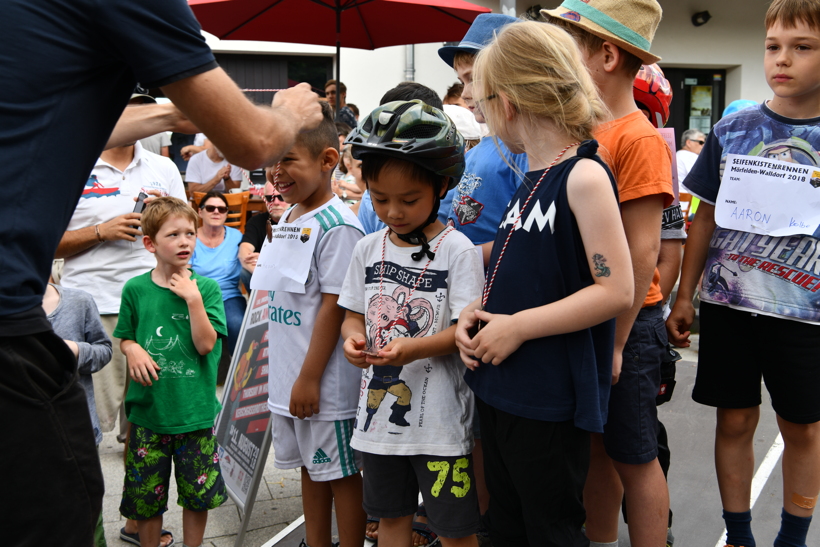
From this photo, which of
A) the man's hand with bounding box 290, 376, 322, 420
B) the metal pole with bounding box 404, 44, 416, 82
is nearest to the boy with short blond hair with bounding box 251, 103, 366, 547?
the man's hand with bounding box 290, 376, 322, 420

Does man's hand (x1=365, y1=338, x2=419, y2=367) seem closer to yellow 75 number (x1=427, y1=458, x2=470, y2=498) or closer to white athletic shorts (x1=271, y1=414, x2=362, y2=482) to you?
yellow 75 number (x1=427, y1=458, x2=470, y2=498)

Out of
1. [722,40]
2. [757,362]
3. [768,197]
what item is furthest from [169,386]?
[722,40]

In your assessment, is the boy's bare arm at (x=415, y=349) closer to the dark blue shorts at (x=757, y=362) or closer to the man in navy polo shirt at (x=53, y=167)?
the man in navy polo shirt at (x=53, y=167)

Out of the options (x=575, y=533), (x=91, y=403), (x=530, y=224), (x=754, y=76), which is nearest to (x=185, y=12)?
(x=530, y=224)

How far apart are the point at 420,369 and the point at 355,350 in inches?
9.3

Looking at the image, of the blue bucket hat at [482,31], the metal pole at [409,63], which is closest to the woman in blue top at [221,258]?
the blue bucket hat at [482,31]

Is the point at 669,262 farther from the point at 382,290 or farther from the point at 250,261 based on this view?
the point at 250,261

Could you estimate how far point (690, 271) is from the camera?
2980 mm

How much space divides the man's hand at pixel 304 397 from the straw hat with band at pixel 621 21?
63.9 inches

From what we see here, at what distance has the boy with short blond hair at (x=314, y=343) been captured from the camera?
8.73 ft

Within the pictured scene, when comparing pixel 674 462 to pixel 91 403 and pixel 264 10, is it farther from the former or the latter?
pixel 264 10

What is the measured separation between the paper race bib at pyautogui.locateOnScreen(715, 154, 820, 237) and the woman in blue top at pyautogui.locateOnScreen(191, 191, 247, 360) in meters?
3.86

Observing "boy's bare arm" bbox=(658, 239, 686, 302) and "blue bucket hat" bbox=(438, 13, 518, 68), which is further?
"blue bucket hat" bbox=(438, 13, 518, 68)

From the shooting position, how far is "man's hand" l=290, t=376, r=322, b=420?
8.59 ft
